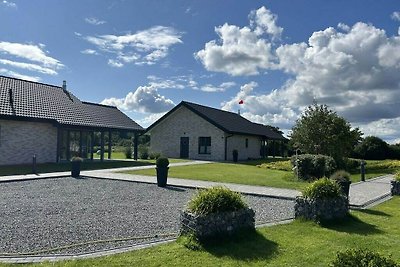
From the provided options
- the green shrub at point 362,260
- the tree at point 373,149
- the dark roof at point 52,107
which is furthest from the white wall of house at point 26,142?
the tree at point 373,149

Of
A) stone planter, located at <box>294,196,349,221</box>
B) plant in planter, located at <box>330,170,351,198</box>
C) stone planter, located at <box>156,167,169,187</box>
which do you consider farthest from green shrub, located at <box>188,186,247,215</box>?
stone planter, located at <box>156,167,169,187</box>

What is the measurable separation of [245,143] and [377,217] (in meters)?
29.3

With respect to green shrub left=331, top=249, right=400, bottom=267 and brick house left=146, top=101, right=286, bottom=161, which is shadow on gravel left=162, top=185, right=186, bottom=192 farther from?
brick house left=146, top=101, right=286, bottom=161

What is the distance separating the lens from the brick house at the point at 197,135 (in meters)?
34.2

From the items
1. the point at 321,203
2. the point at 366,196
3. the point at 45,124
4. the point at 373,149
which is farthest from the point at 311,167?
the point at 373,149

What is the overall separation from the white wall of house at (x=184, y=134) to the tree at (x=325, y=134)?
10.1 metres

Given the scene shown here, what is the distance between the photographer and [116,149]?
158 feet

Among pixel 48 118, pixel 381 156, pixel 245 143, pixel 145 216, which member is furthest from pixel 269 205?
pixel 381 156

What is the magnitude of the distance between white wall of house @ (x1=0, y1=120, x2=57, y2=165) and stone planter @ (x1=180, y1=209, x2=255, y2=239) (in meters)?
18.4

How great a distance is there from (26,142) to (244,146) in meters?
22.0

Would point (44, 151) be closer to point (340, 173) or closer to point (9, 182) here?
point (9, 182)

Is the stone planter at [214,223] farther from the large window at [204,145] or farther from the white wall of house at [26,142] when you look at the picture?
the large window at [204,145]

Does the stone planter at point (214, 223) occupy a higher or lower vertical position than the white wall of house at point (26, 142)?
lower

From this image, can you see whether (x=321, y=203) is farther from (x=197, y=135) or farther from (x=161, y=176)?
A: (x=197, y=135)
